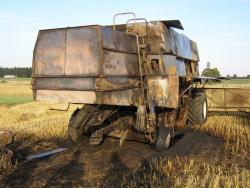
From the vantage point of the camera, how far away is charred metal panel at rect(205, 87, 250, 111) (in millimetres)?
12719

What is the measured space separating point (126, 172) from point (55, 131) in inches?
176

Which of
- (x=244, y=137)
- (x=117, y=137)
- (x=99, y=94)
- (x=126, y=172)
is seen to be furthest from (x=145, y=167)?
(x=244, y=137)

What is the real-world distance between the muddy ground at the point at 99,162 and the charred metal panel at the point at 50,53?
163 cm

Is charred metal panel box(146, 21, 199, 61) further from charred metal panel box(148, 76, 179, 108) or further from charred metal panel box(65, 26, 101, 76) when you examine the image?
charred metal panel box(65, 26, 101, 76)

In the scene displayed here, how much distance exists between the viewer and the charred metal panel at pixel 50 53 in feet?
23.0

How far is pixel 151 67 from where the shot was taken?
804 cm

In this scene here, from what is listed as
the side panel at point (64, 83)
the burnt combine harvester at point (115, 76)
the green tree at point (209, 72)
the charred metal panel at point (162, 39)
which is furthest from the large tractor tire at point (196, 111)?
the green tree at point (209, 72)

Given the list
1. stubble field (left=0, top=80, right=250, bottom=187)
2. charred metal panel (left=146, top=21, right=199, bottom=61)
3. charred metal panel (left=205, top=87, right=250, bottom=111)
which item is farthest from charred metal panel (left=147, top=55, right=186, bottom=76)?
charred metal panel (left=205, top=87, right=250, bottom=111)

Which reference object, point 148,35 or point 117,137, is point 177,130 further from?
point 148,35

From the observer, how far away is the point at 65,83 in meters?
6.96

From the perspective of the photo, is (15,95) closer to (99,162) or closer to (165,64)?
(165,64)

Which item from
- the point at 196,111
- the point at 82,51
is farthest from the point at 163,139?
the point at 196,111

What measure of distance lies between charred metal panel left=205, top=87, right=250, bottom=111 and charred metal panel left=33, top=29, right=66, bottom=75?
7.49 meters

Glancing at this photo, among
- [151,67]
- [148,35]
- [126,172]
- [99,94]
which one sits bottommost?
[126,172]
